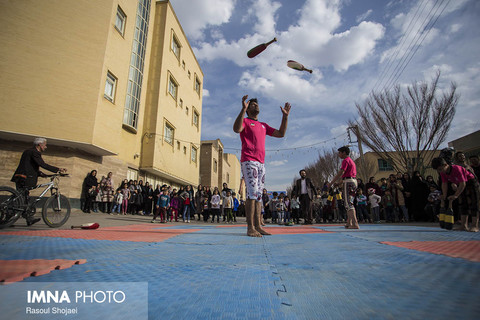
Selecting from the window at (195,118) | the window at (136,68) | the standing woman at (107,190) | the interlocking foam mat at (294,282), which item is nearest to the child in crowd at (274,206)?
the standing woman at (107,190)

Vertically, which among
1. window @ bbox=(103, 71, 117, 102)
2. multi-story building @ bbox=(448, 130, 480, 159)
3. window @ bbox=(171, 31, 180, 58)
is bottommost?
multi-story building @ bbox=(448, 130, 480, 159)

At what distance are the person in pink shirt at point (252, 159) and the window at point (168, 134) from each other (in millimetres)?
14721

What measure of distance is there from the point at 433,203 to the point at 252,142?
25.6 feet

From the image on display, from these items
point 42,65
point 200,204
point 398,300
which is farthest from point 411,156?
point 42,65

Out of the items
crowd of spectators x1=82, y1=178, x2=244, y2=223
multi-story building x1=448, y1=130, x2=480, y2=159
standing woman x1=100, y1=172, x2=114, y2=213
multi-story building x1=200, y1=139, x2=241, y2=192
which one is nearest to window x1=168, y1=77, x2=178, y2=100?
crowd of spectators x1=82, y1=178, x2=244, y2=223

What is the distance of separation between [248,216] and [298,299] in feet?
8.65

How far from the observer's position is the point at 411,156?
13.9 m

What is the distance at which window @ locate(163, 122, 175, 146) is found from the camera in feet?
58.6

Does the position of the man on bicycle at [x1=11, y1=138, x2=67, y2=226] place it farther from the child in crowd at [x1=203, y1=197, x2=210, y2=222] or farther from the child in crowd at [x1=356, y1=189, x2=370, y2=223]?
the child in crowd at [x1=356, y1=189, x2=370, y2=223]

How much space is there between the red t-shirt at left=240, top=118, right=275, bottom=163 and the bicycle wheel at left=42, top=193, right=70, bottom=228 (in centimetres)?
427

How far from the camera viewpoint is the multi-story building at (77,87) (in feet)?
33.3

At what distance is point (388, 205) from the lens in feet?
32.2

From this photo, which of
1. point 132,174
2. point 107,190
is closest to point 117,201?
point 107,190

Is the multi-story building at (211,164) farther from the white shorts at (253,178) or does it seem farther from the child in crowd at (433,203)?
the white shorts at (253,178)
